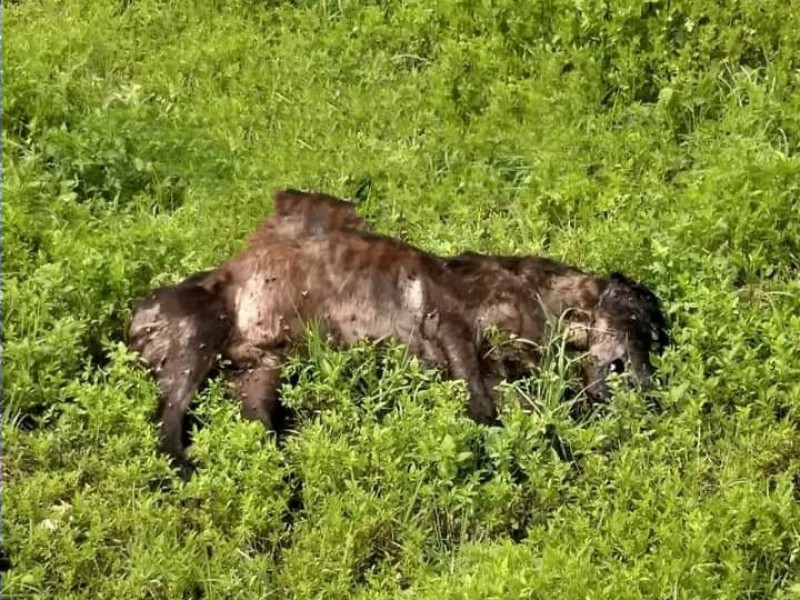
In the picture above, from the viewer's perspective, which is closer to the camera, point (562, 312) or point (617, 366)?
point (617, 366)

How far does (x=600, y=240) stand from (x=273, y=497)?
6.55ft

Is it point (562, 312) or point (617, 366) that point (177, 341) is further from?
point (617, 366)

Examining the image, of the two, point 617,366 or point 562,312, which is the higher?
point 562,312

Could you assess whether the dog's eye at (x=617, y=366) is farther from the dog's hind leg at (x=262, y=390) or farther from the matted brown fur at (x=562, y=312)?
the dog's hind leg at (x=262, y=390)

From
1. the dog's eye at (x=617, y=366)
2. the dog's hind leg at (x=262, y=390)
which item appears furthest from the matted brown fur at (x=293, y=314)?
the dog's eye at (x=617, y=366)

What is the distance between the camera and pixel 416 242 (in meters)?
6.47

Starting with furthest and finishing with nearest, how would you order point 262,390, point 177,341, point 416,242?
point 416,242 → point 177,341 → point 262,390

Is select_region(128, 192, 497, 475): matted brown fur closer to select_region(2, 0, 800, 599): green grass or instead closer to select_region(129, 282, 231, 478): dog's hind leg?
select_region(129, 282, 231, 478): dog's hind leg

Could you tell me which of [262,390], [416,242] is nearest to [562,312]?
[416,242]

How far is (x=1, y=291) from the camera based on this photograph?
19.2 feet

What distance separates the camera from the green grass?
191 inches

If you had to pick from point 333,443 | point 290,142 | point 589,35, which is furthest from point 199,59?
point 333,443

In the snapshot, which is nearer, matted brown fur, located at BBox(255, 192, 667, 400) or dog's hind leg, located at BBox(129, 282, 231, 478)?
dog's hind leg, located at BBox(129, 282, 231, 478)

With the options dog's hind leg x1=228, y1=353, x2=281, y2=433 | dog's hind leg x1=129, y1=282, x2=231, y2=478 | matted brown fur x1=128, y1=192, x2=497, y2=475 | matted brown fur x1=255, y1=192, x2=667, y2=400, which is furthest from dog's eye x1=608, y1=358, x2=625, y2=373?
dog's hind leg x1=129, y1=282, x2=231, y2=478
